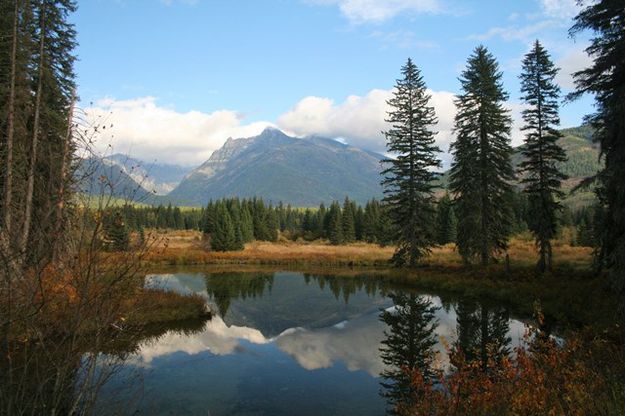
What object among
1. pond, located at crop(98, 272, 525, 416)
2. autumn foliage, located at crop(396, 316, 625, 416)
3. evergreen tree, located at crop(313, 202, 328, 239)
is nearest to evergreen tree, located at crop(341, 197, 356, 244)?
evergreen tree, located at crop(313, 202, 328, 239)

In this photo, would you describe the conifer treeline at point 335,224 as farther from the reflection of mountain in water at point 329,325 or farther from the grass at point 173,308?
the grass at point 173,308

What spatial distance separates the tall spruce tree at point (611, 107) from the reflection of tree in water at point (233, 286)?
17.3 m

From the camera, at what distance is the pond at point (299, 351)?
10.1m

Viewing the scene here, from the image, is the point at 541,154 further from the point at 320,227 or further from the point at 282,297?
the point at 320,227

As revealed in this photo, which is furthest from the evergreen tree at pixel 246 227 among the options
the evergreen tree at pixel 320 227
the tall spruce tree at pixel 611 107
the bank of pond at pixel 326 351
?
the tall spruce tree at pixel 611 107

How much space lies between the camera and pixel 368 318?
68.9 ft

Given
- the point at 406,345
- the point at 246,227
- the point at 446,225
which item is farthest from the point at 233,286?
the point at 446,225

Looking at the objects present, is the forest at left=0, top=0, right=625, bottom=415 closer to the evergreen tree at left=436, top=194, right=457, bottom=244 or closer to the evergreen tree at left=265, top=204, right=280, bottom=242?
the evergreen tree at left=436, top=194, right=457, bottom=244

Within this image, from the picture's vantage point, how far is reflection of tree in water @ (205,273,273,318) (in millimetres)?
26773

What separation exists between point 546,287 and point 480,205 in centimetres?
871

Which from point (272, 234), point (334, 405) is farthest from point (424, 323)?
point (272, 234)

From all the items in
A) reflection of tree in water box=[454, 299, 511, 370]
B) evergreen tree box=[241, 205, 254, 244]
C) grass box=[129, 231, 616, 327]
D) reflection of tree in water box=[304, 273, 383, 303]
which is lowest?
reflection of tree in water box=[304, 273, 383, 303]

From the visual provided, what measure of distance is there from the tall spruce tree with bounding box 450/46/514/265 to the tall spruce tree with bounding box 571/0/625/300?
12371 millimetres

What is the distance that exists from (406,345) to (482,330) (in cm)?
368
